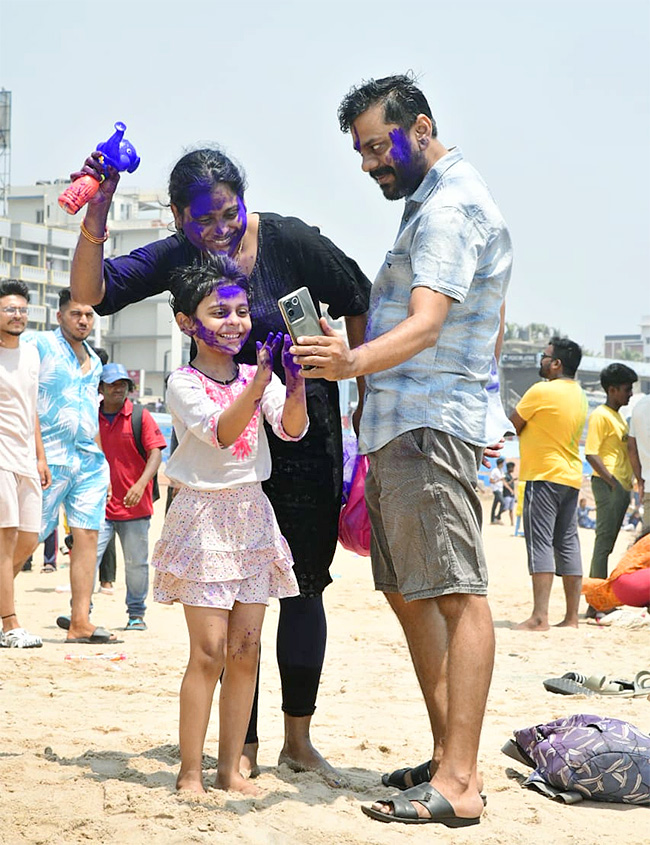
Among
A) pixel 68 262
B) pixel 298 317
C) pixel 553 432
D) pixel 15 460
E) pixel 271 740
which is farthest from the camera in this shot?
pixel 68 262

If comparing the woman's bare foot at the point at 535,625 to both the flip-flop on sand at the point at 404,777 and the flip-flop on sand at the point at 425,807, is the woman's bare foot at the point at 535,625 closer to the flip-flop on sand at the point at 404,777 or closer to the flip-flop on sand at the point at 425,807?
the flip-flop on sand at the point at 404,777

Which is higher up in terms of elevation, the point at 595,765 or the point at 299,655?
the point at 299,655

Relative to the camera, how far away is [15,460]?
694cm

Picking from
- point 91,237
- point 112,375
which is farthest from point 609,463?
point 91,237

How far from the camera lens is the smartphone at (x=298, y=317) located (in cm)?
321

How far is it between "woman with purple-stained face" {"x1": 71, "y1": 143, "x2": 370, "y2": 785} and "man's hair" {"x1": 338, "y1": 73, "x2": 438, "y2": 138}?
48cm

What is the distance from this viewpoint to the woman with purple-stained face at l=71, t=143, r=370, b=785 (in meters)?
3.88

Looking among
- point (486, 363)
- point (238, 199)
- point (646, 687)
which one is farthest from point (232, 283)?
point (646, 687)

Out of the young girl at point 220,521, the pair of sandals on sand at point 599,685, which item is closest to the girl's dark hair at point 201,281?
the young girl at point 220,521

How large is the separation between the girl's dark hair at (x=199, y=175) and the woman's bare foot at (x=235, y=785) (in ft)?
6.03

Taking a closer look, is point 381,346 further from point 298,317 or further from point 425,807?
point 425,807

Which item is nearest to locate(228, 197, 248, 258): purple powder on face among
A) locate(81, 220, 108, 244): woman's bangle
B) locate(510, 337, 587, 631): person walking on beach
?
locate(81, 220, 108, 244): woman's bangle

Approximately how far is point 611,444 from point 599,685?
4.36 m

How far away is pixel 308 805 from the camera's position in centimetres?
355
